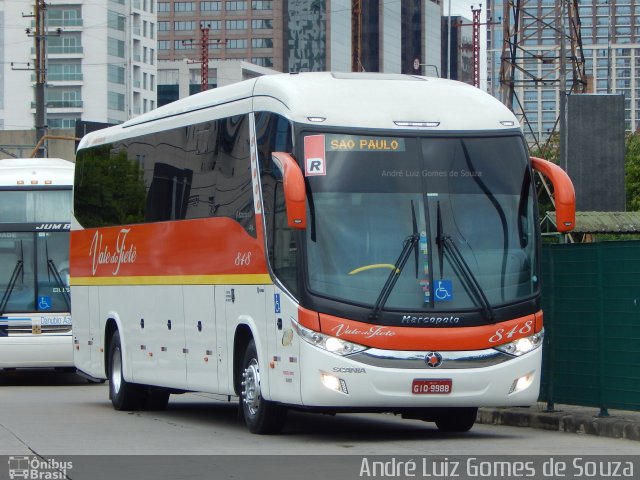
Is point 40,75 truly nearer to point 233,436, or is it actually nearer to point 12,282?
point 12,282

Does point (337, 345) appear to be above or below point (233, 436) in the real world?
above

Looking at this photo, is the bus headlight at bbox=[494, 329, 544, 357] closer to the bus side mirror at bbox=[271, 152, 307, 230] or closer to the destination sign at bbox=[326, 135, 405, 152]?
the destination sign at bbox=[326, 135, 405, 152]

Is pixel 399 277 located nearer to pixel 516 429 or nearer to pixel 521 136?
pixel 521 136

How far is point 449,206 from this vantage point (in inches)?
570

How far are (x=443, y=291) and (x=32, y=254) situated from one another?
1473 centimetres

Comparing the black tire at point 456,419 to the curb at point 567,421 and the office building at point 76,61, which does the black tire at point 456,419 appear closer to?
the curb at point 567,421

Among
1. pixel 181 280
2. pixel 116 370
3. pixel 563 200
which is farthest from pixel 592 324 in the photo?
pixel 116 370

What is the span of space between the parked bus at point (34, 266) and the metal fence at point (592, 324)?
1245 centimetres

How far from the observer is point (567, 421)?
15.9m

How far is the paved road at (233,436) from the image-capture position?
13.7m
